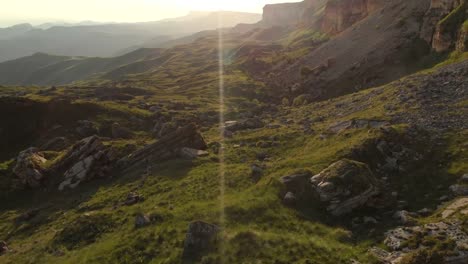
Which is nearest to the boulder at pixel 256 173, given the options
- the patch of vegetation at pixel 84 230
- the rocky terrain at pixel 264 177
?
the rocky terrain at pixel 264 177

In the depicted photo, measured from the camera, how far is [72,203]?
49938mm

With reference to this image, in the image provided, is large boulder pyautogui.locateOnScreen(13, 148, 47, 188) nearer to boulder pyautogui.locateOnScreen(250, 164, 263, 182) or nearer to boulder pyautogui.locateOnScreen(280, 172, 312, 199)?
boulder pyautogui.locateOnScreen(250, 164, 263, 182)

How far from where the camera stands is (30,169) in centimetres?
5712

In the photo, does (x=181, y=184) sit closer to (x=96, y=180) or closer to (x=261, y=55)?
(x=96, y=180)

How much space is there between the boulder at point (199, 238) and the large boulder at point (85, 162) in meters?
29.5

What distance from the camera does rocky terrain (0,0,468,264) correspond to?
3120 centimetres

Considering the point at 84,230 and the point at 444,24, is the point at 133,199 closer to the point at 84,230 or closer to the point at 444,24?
the point at 84,230

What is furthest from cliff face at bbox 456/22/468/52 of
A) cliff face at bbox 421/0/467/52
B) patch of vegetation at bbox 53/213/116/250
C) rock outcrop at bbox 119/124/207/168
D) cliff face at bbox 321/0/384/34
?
cliff face at bbox 321/0/384/34

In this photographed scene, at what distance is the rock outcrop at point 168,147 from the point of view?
58125 millimetres

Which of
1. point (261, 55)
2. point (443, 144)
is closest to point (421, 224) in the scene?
Result: point (443, 144)

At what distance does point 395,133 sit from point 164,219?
29.1m

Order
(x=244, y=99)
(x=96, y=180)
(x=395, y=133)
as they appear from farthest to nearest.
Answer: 1. (x=244, y=99)
2. (x=96, y=180)
3. (x=395, y=133)

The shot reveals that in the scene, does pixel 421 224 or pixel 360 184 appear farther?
pixel 360 184

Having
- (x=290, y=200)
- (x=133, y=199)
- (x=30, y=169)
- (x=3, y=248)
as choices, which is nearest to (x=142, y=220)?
(x=133, y=199)
